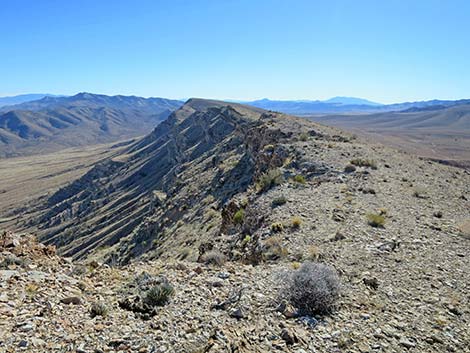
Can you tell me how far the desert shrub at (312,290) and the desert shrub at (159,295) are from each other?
2.38 meters

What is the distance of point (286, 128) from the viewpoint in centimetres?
3369

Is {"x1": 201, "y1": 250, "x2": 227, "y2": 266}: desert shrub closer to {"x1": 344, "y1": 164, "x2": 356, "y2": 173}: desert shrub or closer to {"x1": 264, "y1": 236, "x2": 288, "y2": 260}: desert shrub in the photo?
{"x1": 264, "y1": 236, "x2": 288, "y2": 260}: desert shrub

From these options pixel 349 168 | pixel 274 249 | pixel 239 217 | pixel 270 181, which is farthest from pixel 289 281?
pixel 349 168

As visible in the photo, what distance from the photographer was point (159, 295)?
7504 millimetres

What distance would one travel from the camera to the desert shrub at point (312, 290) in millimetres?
7113

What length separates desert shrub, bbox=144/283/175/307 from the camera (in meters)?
7.46

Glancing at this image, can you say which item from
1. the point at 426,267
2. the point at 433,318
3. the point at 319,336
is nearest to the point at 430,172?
the point at 426,267

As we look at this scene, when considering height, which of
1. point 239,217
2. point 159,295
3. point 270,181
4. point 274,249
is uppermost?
point 270,181

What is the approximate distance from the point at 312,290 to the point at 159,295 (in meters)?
3.11

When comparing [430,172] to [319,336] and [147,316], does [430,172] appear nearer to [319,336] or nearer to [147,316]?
[319,336]

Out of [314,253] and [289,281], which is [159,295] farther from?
[314,253]

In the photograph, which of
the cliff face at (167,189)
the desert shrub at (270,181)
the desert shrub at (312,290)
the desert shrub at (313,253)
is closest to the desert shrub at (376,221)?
the desert shrub at (313,253)

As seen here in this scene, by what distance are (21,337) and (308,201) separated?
11.5 m

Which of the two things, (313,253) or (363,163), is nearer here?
(313,253)
